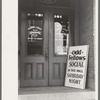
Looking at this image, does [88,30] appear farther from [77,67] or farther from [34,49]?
[34,49]

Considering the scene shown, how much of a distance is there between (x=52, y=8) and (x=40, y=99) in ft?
8.92

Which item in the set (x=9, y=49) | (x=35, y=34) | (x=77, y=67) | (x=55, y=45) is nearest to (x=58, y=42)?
(x=55, y=45)

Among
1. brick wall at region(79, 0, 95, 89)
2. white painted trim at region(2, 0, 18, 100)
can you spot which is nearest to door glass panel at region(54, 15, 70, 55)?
brick wall at region(79, 0, 95, 89)

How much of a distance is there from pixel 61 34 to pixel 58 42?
0.25m

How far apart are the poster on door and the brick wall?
0.16m

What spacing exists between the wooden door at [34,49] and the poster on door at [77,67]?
0.65 metres

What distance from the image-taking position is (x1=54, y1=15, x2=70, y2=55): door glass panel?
633 centimetres

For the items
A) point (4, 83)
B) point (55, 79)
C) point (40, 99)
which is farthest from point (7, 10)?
point (55, 79)

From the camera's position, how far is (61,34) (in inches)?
251

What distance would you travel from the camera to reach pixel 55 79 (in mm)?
6250

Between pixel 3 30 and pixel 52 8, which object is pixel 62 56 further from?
pixel 3 30

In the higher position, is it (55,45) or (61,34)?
(61,34)

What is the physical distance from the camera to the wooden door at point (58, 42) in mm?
6254

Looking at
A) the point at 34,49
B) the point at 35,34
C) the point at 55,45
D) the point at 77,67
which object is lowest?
the point at 77,67
